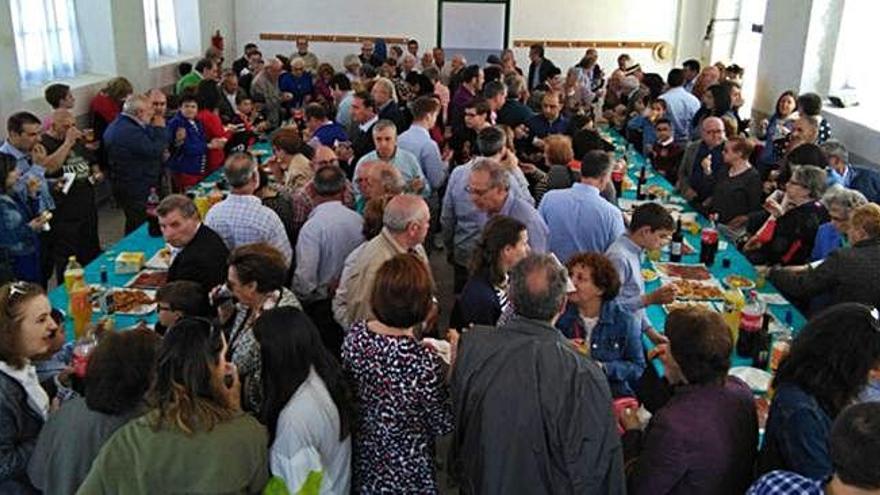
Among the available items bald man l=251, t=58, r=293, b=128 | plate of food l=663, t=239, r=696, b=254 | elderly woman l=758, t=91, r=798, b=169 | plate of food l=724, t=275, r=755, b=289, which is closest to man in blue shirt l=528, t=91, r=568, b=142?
elderly woman l=758, t=91, r=798, b=169

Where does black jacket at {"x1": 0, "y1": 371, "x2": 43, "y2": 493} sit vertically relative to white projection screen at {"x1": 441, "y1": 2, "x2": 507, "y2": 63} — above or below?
below

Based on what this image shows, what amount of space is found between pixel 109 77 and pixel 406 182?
565 centimetres

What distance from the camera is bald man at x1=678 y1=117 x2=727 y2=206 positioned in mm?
6500

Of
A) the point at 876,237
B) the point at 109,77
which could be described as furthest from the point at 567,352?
the point at 109,77

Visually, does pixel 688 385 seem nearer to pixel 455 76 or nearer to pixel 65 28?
pixel 455 76

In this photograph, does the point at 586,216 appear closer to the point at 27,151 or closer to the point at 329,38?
the point at 27,151

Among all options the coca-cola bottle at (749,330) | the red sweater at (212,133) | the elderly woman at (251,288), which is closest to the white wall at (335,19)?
the red sweater at (212,133)

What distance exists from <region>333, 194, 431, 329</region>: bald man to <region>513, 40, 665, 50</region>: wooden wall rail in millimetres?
10965

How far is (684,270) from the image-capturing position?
496 cm

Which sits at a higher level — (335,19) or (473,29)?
(335,19)

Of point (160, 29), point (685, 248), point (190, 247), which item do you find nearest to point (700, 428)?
point (190, 247)

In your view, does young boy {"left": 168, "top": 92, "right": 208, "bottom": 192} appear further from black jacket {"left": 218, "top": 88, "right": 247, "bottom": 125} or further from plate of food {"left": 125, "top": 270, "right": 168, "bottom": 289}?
plate of food {"left": 125, "top": 270, "right": 168, "bottom": 289}

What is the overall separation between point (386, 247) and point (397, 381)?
1.19 meters

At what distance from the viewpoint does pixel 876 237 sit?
4.03 meters
